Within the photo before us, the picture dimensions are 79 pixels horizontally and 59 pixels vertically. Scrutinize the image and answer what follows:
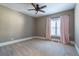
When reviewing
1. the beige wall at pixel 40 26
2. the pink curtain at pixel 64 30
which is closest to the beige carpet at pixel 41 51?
the pink curtain at pixel 64 30

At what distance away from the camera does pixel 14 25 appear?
383cm

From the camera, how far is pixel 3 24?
3.29m

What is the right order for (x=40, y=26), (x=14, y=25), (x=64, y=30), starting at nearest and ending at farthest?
(x=64, y=30), (x=14, y=25), (x=40, y=26)

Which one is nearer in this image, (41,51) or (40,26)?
(41,51)

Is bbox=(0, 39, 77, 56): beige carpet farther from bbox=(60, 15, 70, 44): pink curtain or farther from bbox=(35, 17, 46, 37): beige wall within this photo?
bbox=(35, 17, 46, 37): beige wall

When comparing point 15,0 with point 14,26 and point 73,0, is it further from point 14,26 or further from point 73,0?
point 14,26

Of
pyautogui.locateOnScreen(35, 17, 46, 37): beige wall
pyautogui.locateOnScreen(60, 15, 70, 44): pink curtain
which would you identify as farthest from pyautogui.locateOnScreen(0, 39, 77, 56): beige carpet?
pyautogui.locateOnScreen(35, 17, 46, 37): beige wall

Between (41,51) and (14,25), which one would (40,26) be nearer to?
(14,25)

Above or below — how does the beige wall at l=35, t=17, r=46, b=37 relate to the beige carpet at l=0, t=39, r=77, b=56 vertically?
above

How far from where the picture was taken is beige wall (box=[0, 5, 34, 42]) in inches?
130

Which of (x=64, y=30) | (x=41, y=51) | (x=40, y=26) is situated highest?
(x=40, y=26)

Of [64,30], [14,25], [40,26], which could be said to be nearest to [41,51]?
[64,30]

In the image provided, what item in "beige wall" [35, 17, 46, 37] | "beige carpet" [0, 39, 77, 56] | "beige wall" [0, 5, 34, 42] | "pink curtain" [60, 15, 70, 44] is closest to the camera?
"beige carpet" [0, 39, 77, 56]

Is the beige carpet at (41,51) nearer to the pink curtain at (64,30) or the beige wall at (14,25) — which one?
the pink curtain at (64,30)
